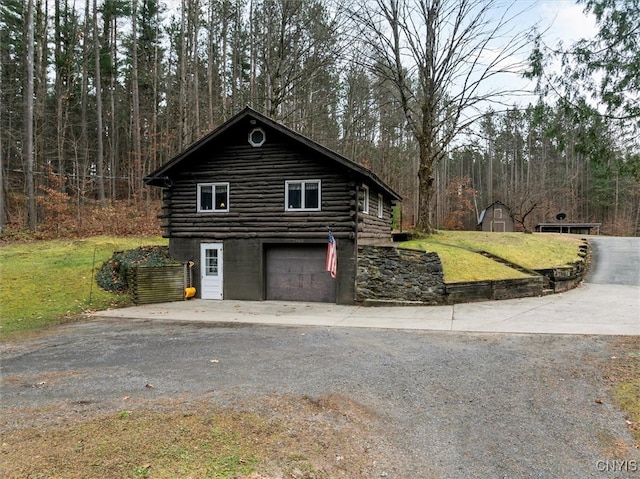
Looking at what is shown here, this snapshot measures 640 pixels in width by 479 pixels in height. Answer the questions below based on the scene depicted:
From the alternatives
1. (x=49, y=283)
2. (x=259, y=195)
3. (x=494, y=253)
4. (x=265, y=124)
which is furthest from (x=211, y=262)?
→ (x=494, y=253)

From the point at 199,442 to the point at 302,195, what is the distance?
10.9 metres

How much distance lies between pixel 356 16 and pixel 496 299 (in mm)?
16490

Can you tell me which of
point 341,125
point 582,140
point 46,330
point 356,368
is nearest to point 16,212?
point 46,330

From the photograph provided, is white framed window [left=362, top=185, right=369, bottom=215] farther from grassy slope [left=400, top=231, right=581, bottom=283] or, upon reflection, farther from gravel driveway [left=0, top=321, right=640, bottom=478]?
gravel driveway [left=0, top=321, right=640, bottom=478]

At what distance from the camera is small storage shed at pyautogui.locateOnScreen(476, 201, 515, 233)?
41.1m

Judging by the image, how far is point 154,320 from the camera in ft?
36.3

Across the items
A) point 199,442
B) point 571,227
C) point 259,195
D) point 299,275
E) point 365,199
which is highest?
point 259,195

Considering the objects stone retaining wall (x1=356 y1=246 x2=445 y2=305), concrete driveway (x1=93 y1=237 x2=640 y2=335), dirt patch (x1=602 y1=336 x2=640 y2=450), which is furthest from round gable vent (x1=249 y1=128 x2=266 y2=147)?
dirt patch (x1=602 y1=336 x2=640 y2=450)

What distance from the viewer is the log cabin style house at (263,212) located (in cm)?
1367

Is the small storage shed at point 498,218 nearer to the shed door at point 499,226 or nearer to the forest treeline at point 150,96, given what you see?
the shed door at point 499,226

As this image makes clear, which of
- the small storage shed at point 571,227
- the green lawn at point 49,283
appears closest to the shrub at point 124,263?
the green lawn at point 49,283

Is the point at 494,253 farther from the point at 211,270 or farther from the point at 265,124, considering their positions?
the point at 211,270

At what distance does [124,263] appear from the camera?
14453 millimetres

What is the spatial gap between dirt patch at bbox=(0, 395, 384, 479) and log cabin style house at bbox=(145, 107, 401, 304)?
29.6 feet
